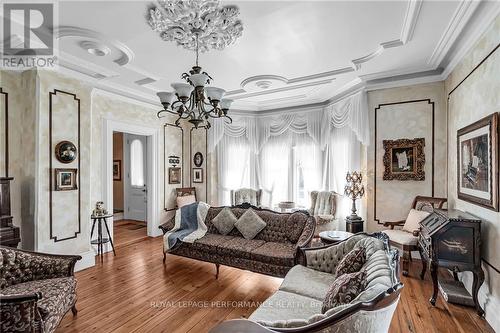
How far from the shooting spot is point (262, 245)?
3293 millimetres

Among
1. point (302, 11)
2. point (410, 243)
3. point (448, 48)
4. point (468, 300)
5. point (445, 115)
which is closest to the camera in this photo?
point (302, 11)

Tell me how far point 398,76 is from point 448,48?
0.89m

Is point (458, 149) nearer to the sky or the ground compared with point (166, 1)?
nearer to the ground

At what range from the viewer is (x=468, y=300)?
8.53 feet

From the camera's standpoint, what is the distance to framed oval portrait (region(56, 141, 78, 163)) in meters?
3.46

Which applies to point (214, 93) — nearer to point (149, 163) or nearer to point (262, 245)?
point (262, 245)

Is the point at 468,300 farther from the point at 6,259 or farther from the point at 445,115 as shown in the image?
the point at 6,259

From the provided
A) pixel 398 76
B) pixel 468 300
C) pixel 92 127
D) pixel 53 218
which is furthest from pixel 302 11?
pixel 53 218

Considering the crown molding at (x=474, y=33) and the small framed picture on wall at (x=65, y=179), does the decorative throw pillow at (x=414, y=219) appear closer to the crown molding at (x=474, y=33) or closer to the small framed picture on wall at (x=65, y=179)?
the crown molding at (x=474, y=33)

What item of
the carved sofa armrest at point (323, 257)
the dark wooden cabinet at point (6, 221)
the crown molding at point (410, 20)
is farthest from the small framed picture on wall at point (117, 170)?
the crown molding at point (410, 20)

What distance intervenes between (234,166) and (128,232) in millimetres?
2864

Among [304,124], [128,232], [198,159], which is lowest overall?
[128,232]

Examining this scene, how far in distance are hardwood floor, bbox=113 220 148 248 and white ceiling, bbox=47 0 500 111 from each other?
2894 millimetres

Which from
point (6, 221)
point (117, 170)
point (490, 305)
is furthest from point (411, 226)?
point (117, 170)
